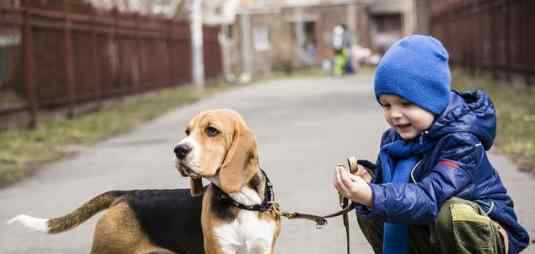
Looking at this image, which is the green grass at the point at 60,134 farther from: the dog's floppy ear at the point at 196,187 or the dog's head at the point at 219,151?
the dog's head at the point at 219,151

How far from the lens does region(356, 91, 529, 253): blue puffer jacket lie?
3.29m

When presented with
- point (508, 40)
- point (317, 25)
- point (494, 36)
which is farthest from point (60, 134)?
point (317, 25)

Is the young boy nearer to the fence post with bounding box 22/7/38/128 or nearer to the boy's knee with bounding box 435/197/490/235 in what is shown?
the boy's knee with bounding box 435/197/490/235

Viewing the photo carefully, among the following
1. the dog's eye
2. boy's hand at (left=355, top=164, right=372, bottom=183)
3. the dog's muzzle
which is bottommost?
boy's hand at (left=355, top=164, right=372, bottom=183)

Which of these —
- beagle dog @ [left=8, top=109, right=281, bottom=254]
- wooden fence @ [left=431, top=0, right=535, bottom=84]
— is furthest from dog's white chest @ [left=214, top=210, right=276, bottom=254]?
wooden fence @ [left=431, top=0, right=535, bottom=84]

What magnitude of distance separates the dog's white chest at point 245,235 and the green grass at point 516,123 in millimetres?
4367

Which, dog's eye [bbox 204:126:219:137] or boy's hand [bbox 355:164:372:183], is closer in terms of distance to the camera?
dog's eye [bbox 204:126:219:137]

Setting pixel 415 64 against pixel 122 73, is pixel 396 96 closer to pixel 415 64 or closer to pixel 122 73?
pixel 415 64

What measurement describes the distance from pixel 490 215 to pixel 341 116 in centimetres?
1040

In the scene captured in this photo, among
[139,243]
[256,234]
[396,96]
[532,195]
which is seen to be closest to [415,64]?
[396,96]

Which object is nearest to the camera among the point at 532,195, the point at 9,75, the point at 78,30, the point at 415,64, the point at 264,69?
the point at 415,64

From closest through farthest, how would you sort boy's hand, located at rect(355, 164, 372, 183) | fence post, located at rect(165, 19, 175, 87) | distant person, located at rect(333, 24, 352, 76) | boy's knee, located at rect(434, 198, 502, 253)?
boy's knee, located at rect(434, 198, 502, 253)
boy's hand, located at rect(355, 164, 372, 183)
fence post, located at rect(165, 19, 175, 87)
distant person, located at rect(333, 24, 352, 76)

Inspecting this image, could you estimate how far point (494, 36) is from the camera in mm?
20281

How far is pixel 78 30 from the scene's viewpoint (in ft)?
54.4
